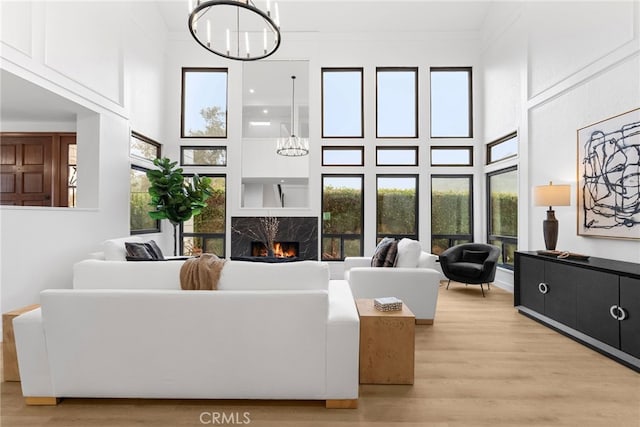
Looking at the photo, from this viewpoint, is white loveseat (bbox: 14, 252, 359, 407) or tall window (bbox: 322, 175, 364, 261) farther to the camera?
tall window (bbox: 322, 175, 364, 261)

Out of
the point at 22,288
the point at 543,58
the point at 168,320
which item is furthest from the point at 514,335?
the point at 22,288

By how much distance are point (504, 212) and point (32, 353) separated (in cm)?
617

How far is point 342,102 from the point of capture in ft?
21.7

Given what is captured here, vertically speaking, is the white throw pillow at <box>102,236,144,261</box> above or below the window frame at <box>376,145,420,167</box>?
below

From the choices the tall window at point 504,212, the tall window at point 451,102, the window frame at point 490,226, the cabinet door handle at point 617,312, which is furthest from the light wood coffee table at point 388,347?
the tall window at point 451,102

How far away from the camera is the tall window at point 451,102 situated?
6523 mm

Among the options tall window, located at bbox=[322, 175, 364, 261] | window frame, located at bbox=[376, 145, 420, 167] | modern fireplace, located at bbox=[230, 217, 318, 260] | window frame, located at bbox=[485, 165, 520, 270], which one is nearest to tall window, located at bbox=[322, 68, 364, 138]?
window frame, located at bbox=[376, 145, 420, 167]

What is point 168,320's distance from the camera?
1.92 meters

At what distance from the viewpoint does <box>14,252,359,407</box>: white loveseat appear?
1.92 metres

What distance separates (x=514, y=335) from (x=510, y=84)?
13.3 ft

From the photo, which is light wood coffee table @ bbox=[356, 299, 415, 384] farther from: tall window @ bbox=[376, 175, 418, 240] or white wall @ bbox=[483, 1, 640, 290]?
tall window @ bbox=[376, 175, 418, 240]

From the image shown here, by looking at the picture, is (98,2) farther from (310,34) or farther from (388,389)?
(388,389)

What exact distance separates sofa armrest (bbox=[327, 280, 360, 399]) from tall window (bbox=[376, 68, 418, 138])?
521 centimetres

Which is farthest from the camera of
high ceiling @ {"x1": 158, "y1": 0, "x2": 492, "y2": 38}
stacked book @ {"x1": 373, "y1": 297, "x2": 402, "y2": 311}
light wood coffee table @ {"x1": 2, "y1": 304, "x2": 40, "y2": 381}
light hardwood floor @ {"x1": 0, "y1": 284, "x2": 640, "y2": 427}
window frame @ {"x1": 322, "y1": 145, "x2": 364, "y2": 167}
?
window frame @ {"x1": 322, "y1": 145, "x2": 364, "y2": 167}
